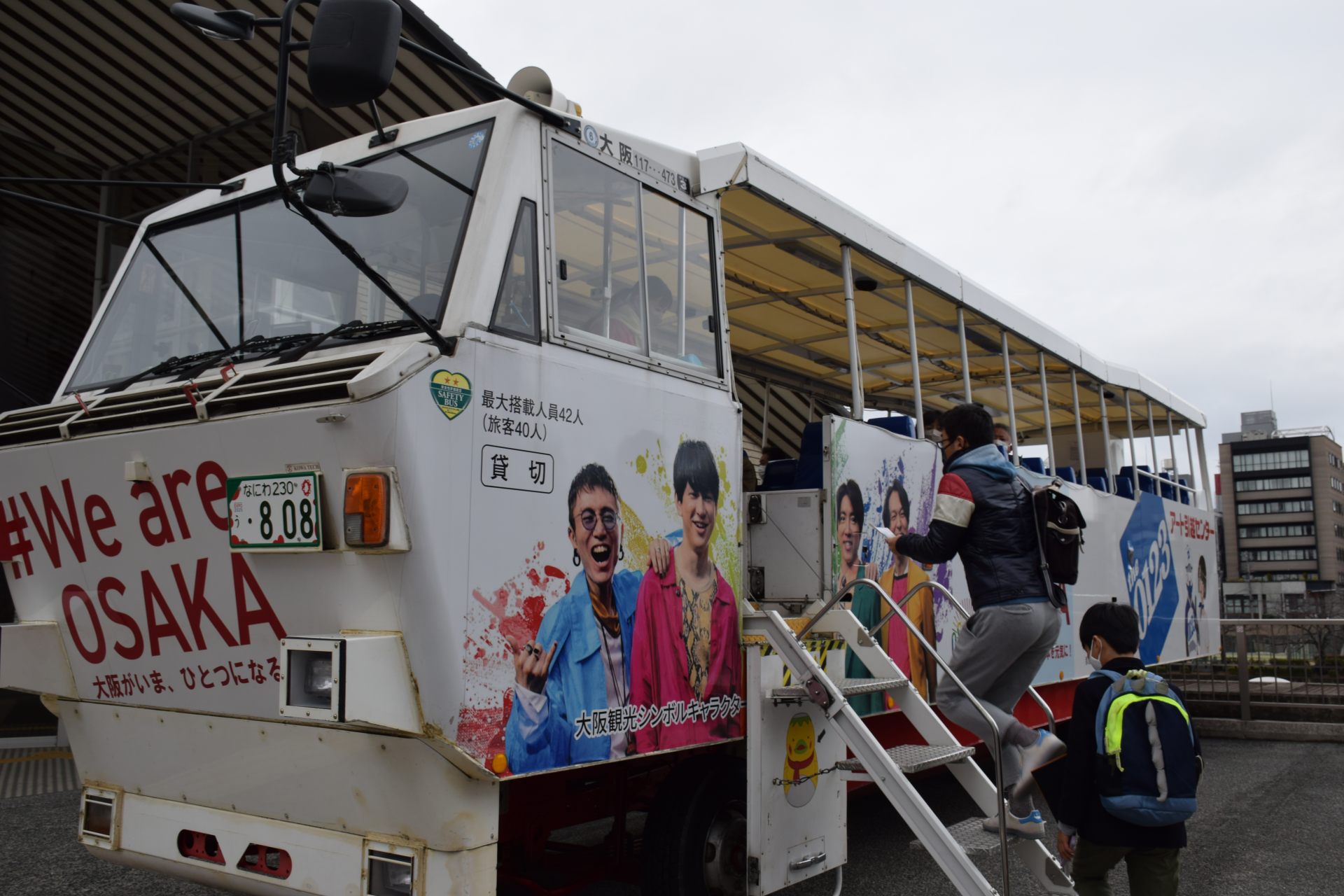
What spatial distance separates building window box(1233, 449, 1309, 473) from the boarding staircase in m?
127

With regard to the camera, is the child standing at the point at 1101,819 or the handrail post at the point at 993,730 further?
the handrail post at the point at 993,730

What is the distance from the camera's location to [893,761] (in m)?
4.21

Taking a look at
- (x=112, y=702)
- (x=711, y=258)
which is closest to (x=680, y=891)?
(x=112, y=702)

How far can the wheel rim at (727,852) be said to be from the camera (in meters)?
4.34

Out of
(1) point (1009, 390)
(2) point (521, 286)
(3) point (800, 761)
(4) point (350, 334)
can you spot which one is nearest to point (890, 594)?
(3) point (800, 761)

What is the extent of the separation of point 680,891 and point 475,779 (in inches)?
50.3

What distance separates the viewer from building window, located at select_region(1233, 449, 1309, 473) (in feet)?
374

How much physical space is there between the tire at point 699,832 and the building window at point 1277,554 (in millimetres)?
127659

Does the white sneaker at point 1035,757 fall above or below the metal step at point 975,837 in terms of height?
above

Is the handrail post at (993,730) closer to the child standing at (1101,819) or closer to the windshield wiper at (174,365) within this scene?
the child standing at (1101,819)

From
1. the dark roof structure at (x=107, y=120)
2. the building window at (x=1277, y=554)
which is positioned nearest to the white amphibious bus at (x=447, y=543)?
the dark roof structure at (x=107, y=120)

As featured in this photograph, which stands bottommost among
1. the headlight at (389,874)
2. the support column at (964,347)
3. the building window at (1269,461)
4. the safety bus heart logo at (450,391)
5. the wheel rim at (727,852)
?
the wheel rim at (727,852)

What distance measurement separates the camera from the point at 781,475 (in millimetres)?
5590

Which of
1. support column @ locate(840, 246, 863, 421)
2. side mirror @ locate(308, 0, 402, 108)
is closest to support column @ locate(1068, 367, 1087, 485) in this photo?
support column @ locate(840, 246, 863, 421)
